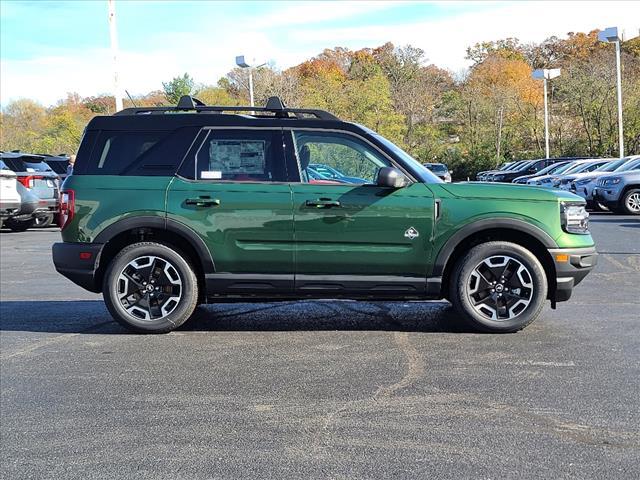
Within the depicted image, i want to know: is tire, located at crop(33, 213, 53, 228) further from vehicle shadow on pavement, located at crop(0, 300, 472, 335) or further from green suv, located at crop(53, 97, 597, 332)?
green suv, located at crop(53, 97, 597, 332)

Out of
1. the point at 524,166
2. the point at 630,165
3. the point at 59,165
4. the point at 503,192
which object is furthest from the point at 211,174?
the point at 524,166

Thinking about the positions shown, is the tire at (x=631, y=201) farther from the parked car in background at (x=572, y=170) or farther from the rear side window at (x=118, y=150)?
the rear side window at (x=118, y=150)

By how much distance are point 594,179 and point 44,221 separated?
14899 millimetres

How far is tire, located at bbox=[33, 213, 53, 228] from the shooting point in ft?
61.9

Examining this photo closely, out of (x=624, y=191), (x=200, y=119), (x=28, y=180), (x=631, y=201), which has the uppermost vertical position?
(x=200, y=119)

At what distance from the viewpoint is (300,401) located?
15.8 ft

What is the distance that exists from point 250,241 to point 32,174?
12.7 m

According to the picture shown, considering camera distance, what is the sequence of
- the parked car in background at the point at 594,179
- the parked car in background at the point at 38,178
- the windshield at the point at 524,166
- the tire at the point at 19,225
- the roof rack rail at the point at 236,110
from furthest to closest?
1. the windshield at the point at 524,166
2. the parked car in background at the point at 594,179
3. the tire at the point at 19,225
4. the parked car in background at the point at 38,178
5. the roof rack rail at the point at 236,110

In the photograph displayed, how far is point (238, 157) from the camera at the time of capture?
6.73 meters

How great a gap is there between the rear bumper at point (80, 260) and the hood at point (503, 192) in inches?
122

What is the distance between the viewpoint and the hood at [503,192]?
6.53 metres

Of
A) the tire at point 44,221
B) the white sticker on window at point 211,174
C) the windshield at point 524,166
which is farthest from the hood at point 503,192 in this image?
the windshield at point 524,166

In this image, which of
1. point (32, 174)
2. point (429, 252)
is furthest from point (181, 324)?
point (32, 174)

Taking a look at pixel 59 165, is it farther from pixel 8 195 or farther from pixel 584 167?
pixel 584 167
